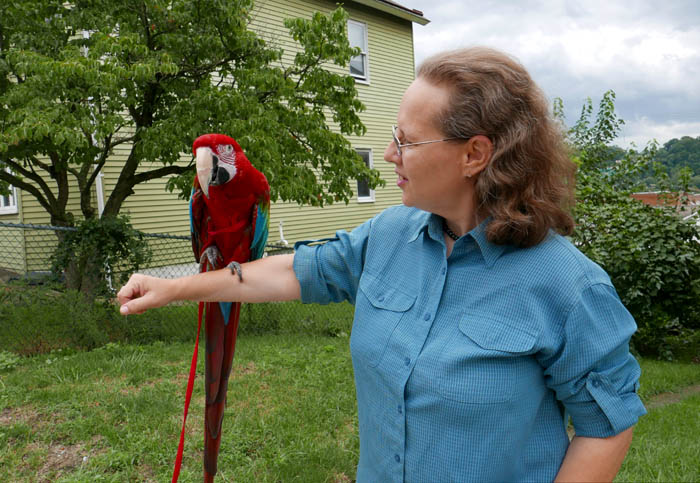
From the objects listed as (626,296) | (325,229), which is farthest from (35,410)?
(325,229)

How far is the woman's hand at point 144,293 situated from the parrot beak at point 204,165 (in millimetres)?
312

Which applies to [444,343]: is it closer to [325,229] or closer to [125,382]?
[125,382]

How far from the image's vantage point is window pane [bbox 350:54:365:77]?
40.0 ft

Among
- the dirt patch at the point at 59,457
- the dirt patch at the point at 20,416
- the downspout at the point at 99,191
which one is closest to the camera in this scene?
the dirt patch at the point at 59,457

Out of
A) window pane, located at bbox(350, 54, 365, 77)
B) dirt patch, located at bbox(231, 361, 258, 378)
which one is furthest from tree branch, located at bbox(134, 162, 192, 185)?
window pane, located at bbox(350, 54, 365, 77)

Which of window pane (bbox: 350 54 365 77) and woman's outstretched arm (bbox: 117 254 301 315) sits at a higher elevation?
window pane (bbox: 350 54 365 77)

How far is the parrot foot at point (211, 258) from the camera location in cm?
159

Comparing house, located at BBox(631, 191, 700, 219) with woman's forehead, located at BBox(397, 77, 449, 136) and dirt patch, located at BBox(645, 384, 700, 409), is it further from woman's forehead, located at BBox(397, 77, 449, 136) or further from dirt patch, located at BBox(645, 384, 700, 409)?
woman's forehead, located at BBox(397, 77, 449, 136)

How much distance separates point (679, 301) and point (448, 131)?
5298mm

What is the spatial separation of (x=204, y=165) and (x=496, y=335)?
0.88 meters

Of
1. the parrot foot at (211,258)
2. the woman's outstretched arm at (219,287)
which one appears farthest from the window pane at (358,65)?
the woman's outstretched arm at (219,287)

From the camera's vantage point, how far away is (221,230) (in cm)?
159

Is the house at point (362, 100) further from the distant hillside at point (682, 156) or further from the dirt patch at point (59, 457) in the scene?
the dirt patch at point (59, 457)

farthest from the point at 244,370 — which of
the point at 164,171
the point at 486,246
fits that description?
the point at 486,246
